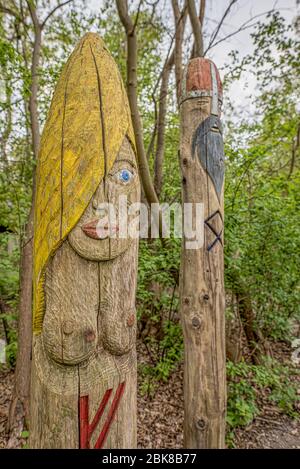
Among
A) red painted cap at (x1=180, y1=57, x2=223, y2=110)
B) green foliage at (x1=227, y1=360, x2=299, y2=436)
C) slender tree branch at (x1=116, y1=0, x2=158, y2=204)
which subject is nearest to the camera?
red painted cap at (x1=180, y1=57, x2=223, y2=110)

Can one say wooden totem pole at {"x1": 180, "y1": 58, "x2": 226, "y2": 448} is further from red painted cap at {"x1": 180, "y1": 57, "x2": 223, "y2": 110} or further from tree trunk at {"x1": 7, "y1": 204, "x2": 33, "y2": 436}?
tree trunk at {"x1": 7, "y1": 204, "x2": 33, "y2": 436}

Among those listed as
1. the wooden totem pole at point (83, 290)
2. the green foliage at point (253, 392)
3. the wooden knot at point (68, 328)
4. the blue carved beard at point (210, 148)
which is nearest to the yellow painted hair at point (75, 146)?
the wooden totem pole at point (83, 290)

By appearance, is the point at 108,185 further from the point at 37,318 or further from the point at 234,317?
the point at 234,317

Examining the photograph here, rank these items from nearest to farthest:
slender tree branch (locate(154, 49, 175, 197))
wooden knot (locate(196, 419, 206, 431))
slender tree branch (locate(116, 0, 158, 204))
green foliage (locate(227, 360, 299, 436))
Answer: wooden knot (locate(196, 419, 206, 431)), green foliage (locate(227, 360, 299, 436)), slender tree branch (locate(116, 0, 158, 204)), slender tree branch (locate(154, 49, 175, 197))

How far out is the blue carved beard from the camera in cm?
197

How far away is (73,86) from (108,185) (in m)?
0.59

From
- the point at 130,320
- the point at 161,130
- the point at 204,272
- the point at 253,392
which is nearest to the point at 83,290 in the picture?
the point at 130,320

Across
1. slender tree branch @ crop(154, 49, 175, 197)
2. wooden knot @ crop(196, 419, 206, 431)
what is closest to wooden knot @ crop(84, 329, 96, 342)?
wooden knot @ crop(196, 419, 206, 431)

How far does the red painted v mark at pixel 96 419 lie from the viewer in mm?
1268

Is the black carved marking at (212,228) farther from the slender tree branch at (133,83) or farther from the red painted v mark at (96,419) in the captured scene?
the slender tree branch at (133,83)

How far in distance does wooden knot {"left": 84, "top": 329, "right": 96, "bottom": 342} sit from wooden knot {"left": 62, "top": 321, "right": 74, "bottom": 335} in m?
0.07

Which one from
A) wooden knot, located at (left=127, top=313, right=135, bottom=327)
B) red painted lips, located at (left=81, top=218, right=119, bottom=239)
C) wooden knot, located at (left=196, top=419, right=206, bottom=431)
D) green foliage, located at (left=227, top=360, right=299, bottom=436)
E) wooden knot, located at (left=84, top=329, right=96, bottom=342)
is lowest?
green foliage, located at (left=227, top=360, right=299, bottom=436)

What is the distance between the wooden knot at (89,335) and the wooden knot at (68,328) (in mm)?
67

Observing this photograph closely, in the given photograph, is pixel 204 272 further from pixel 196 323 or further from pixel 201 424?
pixel 201 424
